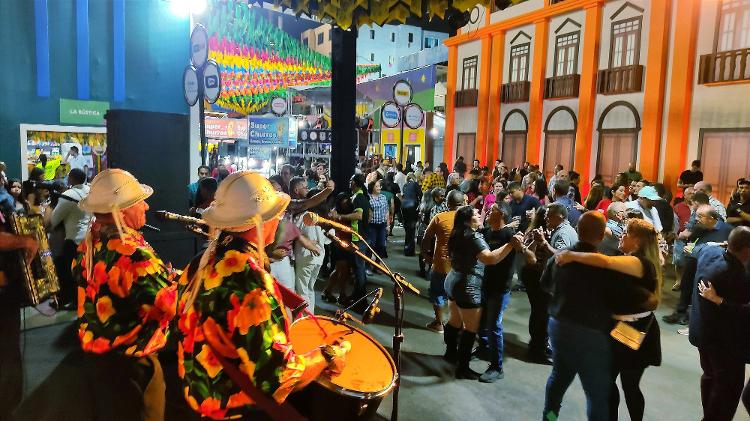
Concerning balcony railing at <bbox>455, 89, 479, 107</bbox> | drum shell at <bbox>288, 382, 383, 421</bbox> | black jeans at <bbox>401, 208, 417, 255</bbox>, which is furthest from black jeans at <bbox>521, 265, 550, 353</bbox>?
balcony railing at <bbox>455, 89, 479, 107</bbox>

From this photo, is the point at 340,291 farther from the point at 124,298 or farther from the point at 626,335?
the point at 124,298

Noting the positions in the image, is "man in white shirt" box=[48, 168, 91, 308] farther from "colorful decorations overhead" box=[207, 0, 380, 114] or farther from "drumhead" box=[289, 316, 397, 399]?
"colorful decorations overhead" box=[207, 0, 380, 114]

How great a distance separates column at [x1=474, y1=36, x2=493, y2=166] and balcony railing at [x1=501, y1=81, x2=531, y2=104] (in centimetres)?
111

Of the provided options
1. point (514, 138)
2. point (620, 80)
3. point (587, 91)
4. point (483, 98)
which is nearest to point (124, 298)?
point (620, 80)

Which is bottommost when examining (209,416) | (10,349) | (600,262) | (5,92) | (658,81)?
(10,349)

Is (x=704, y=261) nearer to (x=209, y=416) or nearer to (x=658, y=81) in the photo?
(x=209, y=416)

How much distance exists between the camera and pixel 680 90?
1453 centimetres

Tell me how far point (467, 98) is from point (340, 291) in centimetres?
1770

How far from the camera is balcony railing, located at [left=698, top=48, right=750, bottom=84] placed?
42.2ft

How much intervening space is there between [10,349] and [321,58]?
28.5 meters

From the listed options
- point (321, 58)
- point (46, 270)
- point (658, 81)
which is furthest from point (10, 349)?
point (321, 58)

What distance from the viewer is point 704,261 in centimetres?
394

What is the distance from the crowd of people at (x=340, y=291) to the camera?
214 cm

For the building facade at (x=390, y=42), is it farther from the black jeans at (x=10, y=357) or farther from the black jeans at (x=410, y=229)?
the black jeans at (x=10, y=357)
